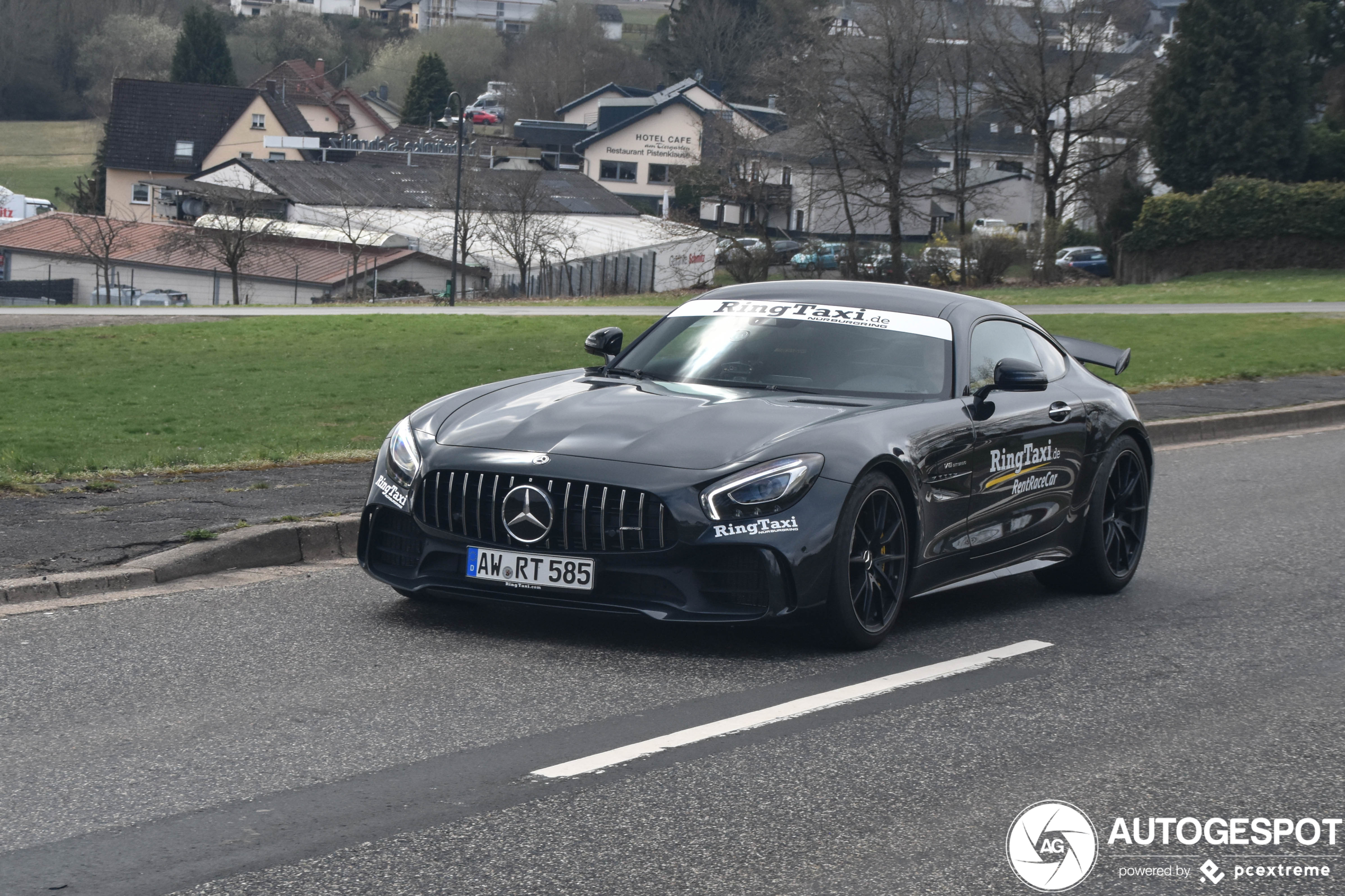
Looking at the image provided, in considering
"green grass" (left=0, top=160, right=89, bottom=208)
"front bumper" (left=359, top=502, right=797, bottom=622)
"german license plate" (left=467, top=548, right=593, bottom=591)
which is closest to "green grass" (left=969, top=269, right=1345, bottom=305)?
"front bumper" (left=359, top=502, right=797, bottom=622)

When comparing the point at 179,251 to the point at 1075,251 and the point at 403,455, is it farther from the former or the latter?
the point at 403,455

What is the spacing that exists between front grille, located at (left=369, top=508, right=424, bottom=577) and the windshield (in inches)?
59.2

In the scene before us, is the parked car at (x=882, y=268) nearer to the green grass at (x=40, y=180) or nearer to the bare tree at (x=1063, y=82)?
the bare tree at (x=1063, y=82)

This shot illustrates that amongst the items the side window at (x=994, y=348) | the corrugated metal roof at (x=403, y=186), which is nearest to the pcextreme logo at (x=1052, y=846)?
the side window at (x=994, y=348)

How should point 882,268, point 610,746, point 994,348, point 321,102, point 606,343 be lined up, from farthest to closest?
1. point 321,102
2. point 882,268
3. point 606,343
4. point 994,348
5. point 610,746

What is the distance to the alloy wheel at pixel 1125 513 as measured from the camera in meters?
8.25

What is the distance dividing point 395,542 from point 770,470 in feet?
5.27

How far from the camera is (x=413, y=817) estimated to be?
14.1 feet

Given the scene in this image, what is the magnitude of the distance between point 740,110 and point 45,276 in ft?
147

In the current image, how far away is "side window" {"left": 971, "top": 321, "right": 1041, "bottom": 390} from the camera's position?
7.51 meters

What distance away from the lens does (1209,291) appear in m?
39.9

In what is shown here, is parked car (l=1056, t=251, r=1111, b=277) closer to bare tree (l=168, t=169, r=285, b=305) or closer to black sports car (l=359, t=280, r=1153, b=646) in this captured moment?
bare tree (l=168, t=169, r=285, b=305)

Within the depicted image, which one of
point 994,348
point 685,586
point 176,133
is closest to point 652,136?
point 176,133

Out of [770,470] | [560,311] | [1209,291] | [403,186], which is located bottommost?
[560,311]
